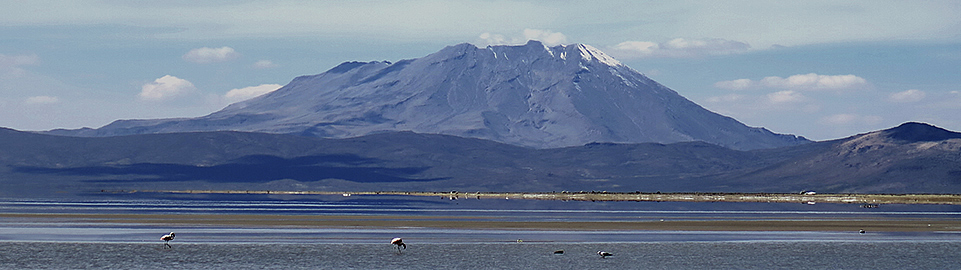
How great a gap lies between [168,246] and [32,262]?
918cm

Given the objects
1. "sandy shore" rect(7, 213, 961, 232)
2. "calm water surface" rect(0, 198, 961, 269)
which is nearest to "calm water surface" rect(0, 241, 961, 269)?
"calm water surface" rect(0, 198, 961, 269)

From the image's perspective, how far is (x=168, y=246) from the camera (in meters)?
58.6

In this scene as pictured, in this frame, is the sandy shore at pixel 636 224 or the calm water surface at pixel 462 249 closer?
the calm water surface at pixel 462 249

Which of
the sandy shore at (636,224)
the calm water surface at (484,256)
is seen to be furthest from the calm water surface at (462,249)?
the sandy shore at (636,224)

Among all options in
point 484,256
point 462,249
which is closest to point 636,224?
point 462,249

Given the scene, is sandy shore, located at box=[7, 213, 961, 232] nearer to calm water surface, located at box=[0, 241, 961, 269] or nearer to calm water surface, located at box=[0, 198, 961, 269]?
calm water surface, located at box=[0, 198, 961, 269]

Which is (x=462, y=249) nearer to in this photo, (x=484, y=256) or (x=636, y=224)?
(x=484, y=256)

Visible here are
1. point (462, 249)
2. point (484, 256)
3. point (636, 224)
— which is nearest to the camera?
point (484, 256)

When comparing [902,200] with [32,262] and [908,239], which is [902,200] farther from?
[32,262]

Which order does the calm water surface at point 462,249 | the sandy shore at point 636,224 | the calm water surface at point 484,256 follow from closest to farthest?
the calm water surface at point 484,256
the calm water surface at point 462,249
the sandy shore at point 636,224

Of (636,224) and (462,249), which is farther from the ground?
(636,224)

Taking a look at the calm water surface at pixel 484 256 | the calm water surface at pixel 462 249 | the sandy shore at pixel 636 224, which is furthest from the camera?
the sandy shore at pixel 636 224

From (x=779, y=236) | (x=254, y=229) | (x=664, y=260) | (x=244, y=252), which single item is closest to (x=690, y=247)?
(x=664, y=260)

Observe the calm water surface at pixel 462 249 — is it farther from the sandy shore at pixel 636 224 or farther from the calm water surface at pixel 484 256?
the sandy shore at pixel 636 224
